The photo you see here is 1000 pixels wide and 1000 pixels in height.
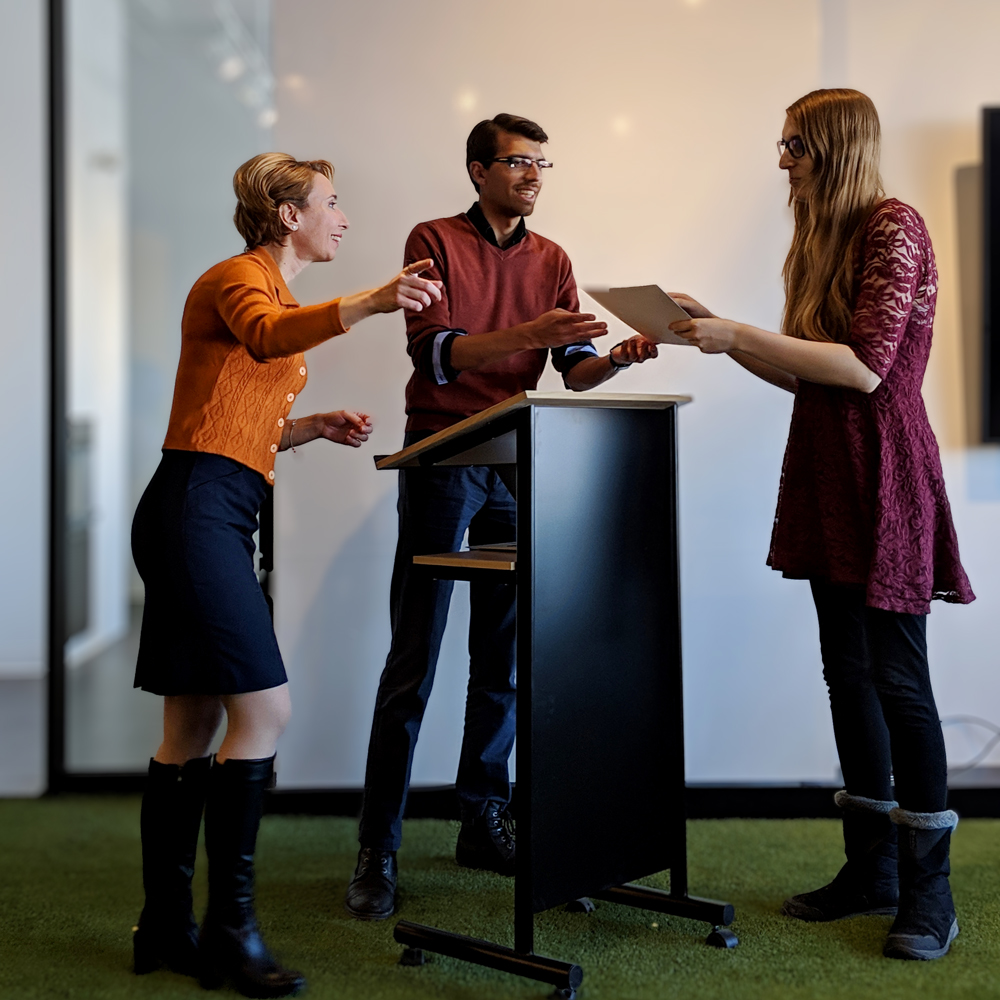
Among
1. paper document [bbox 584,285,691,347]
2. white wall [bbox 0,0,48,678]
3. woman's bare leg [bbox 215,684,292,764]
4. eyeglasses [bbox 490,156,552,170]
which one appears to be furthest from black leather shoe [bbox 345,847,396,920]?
white wall [bbox 0,0,48,678]

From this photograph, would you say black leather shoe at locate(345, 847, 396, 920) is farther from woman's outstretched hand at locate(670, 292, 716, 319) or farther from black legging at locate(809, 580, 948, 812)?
woman's outstretched hand at locate(670, 292, 716, 319)

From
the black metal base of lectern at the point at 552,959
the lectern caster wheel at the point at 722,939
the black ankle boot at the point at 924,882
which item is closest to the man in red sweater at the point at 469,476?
the black metal base of lectern at the point at 552,959

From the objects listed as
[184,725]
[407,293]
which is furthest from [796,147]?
[184,725]

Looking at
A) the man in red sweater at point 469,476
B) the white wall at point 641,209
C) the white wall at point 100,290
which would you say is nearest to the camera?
the man in red sweater at point 469,476

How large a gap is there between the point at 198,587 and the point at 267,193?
0.72 meters

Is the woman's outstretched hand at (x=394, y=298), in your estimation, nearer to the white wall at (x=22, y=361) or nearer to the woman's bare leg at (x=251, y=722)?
the woman's bare leg at (x=251, y=722)

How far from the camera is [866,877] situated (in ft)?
6.99

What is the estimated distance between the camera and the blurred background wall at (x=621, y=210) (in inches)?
110

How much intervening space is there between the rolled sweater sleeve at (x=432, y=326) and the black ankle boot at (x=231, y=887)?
0.85 meters

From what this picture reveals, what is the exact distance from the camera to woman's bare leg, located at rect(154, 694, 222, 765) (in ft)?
6.12

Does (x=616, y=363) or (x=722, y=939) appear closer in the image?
(x=722, y=939)

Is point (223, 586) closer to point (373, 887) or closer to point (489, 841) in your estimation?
point (373, 887)

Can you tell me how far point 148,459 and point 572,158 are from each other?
149 cm

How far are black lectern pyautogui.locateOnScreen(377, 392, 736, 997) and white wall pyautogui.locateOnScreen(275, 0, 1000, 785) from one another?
0.90m
